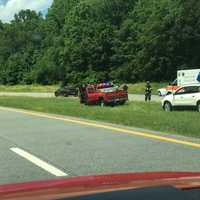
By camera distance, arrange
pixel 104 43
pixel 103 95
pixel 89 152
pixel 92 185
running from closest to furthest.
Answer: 1. pixel 92 185
2. pixel 89 152
3. pixel 103 95
4. pixel 104 43

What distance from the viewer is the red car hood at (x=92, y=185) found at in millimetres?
3094

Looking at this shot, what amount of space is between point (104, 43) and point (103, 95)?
6979cm

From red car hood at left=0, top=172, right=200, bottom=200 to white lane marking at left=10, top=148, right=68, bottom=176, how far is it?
23.5ft

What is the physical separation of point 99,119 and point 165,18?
66672mm

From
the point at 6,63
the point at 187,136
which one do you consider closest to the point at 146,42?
the point at 6,63

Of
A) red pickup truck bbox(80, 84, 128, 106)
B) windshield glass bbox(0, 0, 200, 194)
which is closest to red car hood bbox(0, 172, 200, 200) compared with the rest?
windshield glass bbox(0, 0, 200, 194)

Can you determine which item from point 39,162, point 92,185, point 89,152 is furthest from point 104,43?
point 92,185

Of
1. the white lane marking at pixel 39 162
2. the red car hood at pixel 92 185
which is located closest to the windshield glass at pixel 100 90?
the white lane marking at pixel 39 162

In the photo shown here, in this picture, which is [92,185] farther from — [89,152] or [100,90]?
[100,90]

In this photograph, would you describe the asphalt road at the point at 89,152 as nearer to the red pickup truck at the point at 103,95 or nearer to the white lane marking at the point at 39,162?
the white lane marking at the point at 39,162

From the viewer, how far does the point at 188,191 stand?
3.12 m

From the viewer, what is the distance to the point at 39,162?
12.5m

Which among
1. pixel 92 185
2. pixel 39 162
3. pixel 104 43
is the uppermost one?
pixel 104 43

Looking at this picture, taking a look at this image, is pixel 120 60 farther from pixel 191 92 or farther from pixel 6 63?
pixel 191 92
